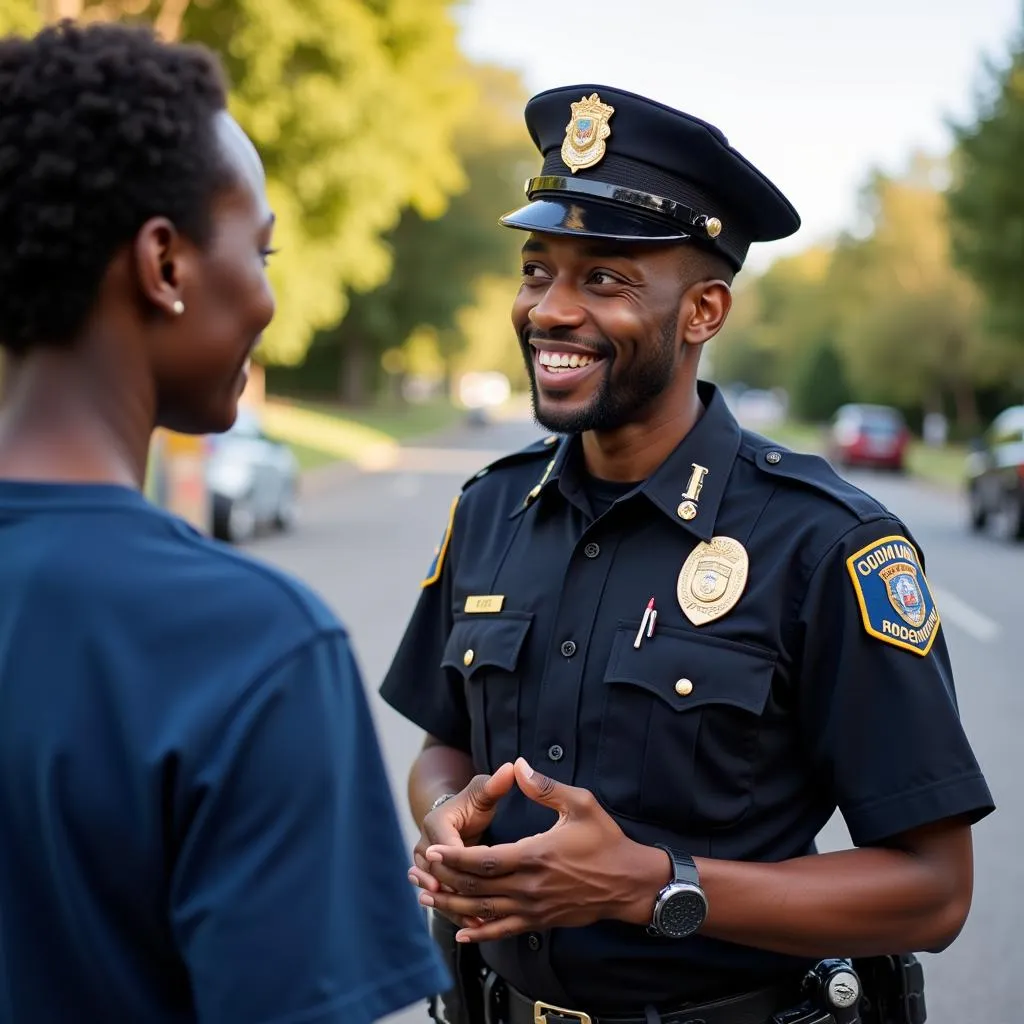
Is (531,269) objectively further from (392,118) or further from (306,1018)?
(392,118)

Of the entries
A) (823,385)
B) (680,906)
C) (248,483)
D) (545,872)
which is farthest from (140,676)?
(823,385)

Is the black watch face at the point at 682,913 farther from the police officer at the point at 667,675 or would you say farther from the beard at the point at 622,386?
the beard at the point at 622,386

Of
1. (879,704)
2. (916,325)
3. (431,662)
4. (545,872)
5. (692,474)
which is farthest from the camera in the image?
(916,325)

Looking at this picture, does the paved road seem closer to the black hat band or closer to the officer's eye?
the officer's eye

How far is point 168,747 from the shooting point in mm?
1144

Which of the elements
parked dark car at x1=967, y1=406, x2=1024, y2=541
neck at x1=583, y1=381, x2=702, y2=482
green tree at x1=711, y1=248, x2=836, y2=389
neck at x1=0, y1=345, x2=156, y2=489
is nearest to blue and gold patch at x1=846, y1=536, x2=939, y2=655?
neck at x1=583, y1=381, x2=702, y2=482

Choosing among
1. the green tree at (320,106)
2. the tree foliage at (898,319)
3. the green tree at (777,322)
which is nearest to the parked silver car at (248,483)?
the green tree at (320,106)

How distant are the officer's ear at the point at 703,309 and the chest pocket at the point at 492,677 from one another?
551 mm

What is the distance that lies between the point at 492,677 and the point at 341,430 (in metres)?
33.7

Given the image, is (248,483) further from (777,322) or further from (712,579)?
(777,322)

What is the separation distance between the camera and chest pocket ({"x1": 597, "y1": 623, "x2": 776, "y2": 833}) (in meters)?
2.04

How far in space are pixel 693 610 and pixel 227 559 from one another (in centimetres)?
106

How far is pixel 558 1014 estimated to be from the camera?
6.81ft

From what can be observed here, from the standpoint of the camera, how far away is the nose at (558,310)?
230 centimetres
